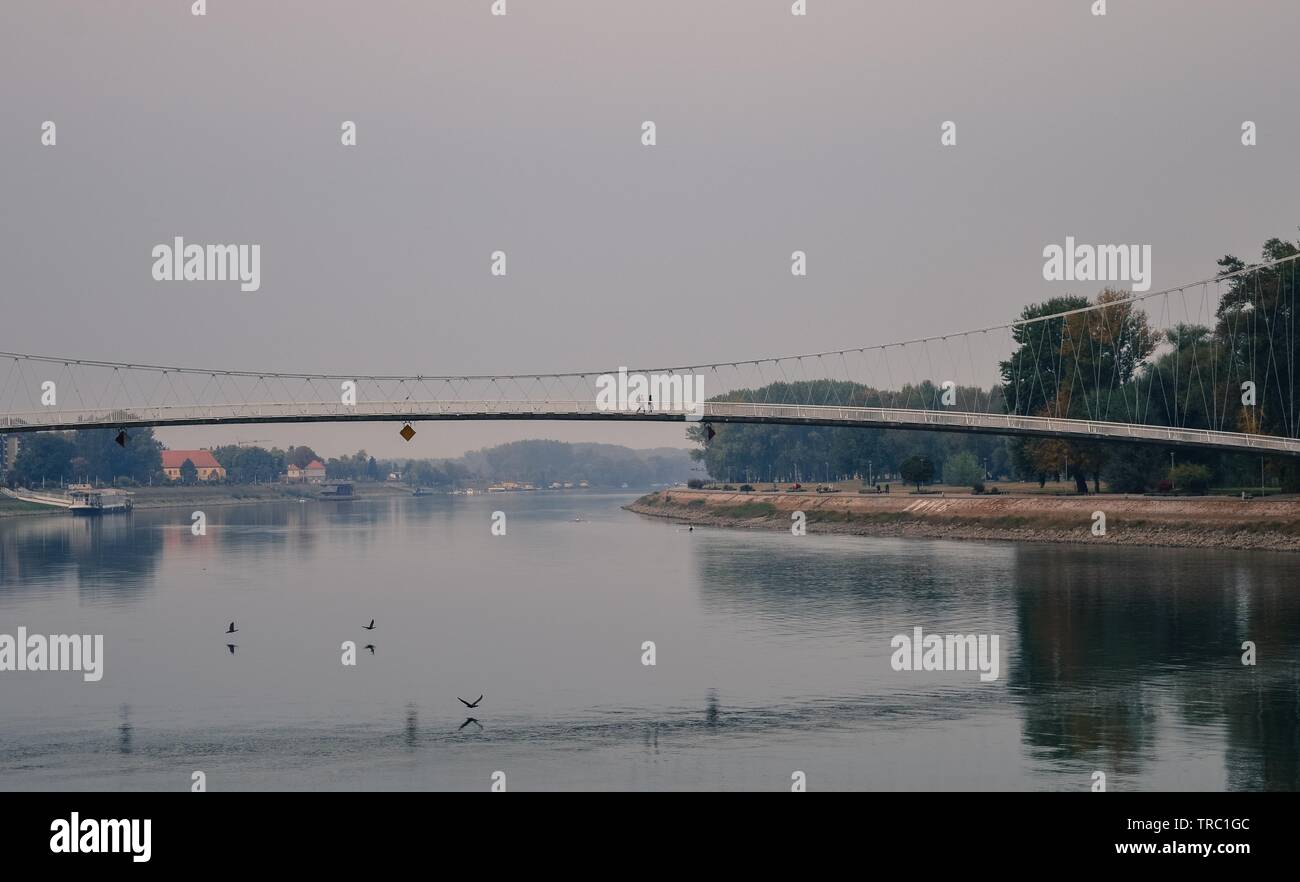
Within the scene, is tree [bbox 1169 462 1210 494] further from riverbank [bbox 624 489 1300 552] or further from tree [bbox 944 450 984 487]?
tree [bbox 944 450 984 487]

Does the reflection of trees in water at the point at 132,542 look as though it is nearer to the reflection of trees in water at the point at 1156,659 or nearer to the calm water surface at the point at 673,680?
the calm water surface at the point at 673,680

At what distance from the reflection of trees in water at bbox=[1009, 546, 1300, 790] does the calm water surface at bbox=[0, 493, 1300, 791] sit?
0.52 feet

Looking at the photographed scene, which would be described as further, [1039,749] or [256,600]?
[256,600]

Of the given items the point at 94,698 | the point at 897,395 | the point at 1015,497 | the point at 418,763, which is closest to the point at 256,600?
the point at 94,698

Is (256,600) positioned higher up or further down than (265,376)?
further down

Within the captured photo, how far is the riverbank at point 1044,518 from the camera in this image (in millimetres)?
84562

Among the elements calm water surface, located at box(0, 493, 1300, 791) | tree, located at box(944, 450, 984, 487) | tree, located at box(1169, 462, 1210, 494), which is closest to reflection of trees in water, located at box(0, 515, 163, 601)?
calm water surface, located at box(0, 493, 1300, 791)

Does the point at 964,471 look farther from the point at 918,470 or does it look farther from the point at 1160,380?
the point at 1160,380

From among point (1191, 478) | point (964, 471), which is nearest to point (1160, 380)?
point (1191, 478)

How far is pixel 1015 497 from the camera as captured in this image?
110 meters

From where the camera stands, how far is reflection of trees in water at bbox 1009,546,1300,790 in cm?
3462
